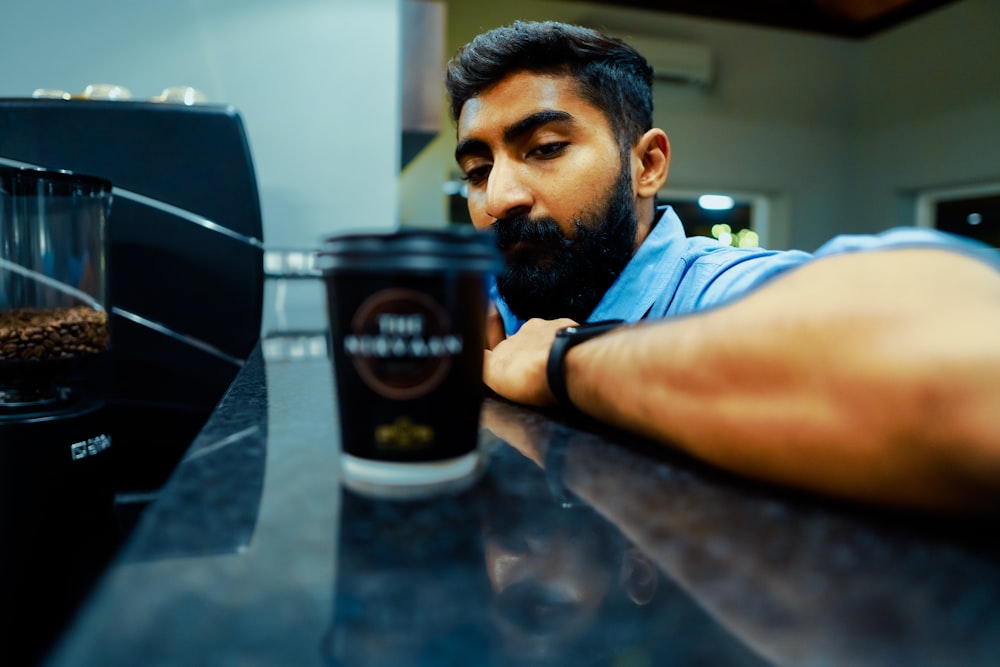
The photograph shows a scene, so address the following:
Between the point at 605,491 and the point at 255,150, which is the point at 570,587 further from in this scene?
the point at 255,150

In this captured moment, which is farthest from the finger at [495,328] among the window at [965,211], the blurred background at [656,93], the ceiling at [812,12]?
the window at [965,211]

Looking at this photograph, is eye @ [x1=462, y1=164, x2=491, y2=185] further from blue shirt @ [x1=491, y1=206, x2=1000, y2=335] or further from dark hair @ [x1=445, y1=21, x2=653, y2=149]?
blue shirt @ [x1=491, y1=206, x2=1000, y2=335]

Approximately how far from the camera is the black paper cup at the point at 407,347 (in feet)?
1.25

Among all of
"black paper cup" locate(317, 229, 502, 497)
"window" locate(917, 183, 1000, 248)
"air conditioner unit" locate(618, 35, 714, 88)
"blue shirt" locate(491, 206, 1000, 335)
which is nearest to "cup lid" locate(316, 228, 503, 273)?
"black paper cup" locate(317, 229, 502, 497)

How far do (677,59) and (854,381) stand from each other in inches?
190

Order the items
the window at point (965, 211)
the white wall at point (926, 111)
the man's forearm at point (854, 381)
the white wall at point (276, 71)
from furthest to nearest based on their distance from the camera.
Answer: the window at point (965, 211) < the white wall at point (926, 111) < the white wall at point (276, 71) < the man's forearm at point (854, 381)

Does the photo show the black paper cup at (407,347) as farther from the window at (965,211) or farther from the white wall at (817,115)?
the window at (965,211)

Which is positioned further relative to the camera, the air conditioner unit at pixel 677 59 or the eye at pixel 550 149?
the air conditioner unit at pixel 677 59

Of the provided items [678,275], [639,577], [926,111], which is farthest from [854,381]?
[926,111]

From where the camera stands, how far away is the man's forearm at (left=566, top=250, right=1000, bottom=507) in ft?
1.15

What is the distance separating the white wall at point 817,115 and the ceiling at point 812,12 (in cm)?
6

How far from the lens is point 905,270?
411 mm

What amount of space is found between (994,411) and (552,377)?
344mm

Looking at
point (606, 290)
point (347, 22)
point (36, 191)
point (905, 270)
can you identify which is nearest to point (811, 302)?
point (905, 270)
